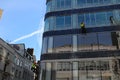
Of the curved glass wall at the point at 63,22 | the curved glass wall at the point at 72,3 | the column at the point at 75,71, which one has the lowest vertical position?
the column at the point at 75,71

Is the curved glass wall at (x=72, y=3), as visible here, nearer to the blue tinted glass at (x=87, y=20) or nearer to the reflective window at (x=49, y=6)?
the reflective window at (x=49, y=6)

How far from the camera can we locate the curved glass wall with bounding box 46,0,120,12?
1423 inches

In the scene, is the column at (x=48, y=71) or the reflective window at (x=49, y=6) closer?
the column at (x=48, y=71)

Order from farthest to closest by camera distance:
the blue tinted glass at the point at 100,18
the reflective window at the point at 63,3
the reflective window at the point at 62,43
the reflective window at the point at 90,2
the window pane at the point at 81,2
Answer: the reflective window at the point at 63,3, the window pane at the point at 81,2, the reflective window at the point at 90,2, the blue tinted glass at the point at 100,18, the reflective window at the point at 62,43

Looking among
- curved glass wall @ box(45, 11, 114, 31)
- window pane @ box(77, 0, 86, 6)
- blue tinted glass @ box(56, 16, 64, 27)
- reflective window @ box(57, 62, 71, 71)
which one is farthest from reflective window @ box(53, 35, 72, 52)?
window pane @ box(77, 0, 86, 6)

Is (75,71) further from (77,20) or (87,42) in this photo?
(77,20)

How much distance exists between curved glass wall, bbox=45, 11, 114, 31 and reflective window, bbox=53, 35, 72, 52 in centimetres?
186

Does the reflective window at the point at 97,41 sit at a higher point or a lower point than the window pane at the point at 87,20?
lower

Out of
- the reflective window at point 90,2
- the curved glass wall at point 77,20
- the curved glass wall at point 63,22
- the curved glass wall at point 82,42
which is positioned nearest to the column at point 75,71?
the curved glass wall at point 82,42

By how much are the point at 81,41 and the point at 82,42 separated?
254 mm

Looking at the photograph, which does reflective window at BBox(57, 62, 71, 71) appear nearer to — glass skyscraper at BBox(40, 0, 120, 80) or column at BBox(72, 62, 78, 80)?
glass skyscraper at BBox(40, 0, 120, 80)

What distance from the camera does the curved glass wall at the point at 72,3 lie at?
3616cm

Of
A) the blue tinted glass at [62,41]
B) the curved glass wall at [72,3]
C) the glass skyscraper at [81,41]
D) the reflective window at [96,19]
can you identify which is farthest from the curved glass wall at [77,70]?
the curved glass wall at [72,3]

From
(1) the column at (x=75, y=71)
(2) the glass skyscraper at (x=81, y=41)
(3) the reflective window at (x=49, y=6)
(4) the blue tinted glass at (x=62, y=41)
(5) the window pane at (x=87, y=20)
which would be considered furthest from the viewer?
(3) the reflective window at (x=49, y=6)
